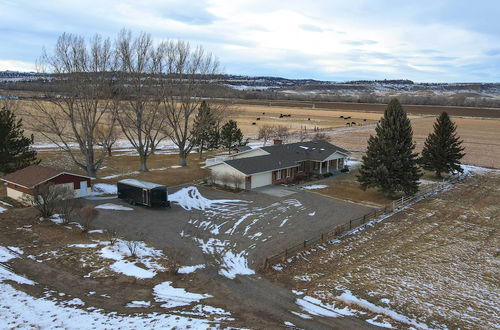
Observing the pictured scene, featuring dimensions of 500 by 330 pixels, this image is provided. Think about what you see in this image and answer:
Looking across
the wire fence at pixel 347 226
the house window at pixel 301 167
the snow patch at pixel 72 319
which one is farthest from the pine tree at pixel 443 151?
the snow patch at pixel 72 319

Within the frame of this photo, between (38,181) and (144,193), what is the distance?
24.8ft

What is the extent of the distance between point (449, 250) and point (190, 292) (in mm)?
15007

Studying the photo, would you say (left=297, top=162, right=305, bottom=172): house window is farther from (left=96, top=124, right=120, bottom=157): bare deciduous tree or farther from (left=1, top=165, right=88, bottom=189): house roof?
(left=1, top=165, right=88, bottom=189): house roof

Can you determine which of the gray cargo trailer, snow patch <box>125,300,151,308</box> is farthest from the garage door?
snow patch <box>125,300,151,308</box>

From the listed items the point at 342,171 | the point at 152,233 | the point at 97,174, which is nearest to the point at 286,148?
the point at 342,171

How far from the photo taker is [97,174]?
40.5 meters

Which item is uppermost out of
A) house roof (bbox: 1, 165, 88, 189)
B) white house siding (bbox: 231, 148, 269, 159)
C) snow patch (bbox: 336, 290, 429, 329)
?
white house siding (bbox: 231, 148, 269, 159)

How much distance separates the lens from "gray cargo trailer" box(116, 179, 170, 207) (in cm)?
2912

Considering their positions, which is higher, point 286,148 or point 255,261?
point 286,148

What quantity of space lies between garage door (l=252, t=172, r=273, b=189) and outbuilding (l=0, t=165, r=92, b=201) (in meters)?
14.4

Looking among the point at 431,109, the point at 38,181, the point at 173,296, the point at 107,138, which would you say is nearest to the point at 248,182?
the point at 107,138

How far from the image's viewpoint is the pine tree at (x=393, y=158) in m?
33.5

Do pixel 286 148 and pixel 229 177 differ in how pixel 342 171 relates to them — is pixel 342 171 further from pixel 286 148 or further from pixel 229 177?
pixel 229 177

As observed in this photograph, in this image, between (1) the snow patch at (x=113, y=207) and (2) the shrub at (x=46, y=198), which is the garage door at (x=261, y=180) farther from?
(2) the shrub at (x=46, y=198)
